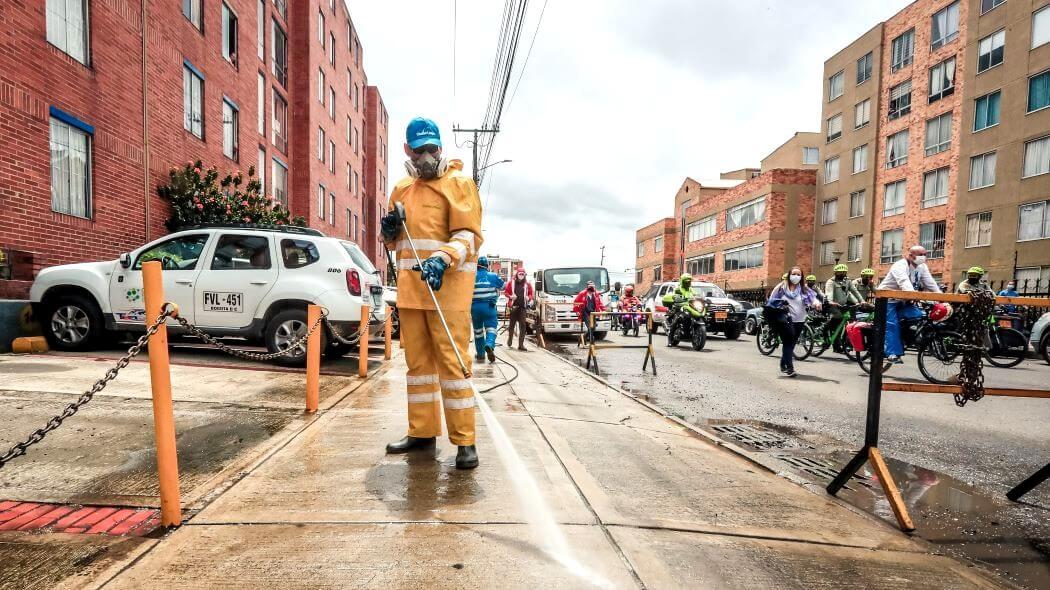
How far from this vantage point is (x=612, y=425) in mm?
4742

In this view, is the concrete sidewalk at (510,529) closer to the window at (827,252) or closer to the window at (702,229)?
the window at (827,252)

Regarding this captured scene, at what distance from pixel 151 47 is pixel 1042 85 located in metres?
30.4

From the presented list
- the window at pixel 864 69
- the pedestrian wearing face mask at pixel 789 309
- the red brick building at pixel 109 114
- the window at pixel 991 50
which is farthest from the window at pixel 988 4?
the red brick building at pixel 109 114

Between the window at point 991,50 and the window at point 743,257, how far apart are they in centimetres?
1549

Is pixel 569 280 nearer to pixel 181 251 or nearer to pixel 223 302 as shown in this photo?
pixel 223 302

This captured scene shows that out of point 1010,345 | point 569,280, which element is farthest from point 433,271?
point 569,280

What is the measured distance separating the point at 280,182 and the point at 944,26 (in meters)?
32.0

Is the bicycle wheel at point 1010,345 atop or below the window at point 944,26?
below

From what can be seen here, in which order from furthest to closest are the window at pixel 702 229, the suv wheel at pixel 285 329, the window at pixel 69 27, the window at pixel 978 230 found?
the window at pixel 702 229 < the window at pixel 978 230 < the window at pixel 69 27 < the suv wheel at pixel 285 329

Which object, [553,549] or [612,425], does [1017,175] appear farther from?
[553,549]

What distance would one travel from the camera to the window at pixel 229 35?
15.6m

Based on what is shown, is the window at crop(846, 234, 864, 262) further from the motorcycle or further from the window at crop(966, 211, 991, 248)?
the motorcycle

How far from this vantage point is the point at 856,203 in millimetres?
33281

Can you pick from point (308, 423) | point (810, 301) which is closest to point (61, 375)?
point (308, 423)
